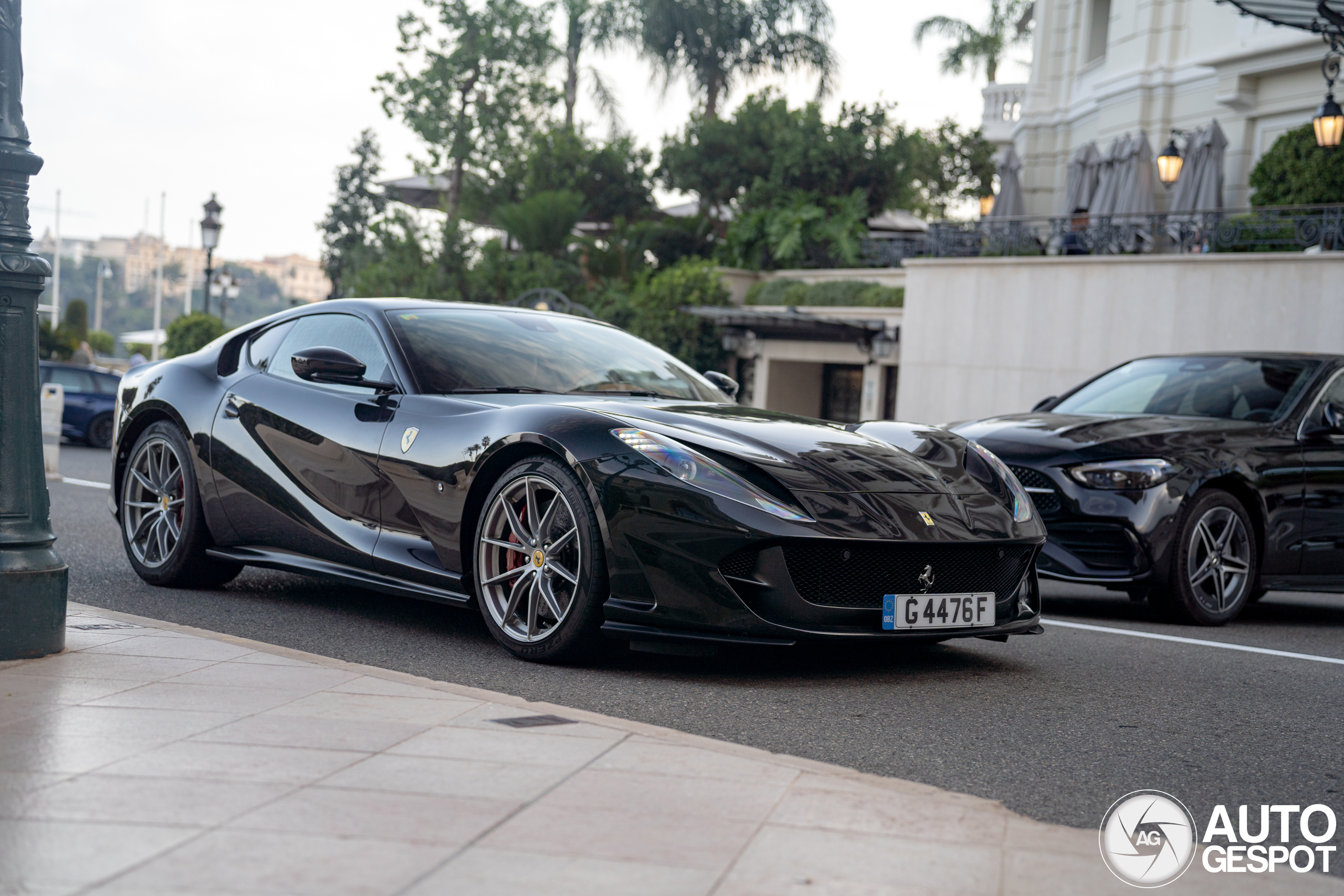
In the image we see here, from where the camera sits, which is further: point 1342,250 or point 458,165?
point 458,165

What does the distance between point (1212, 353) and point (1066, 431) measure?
1639 millimetres

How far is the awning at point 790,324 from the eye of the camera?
2434cm

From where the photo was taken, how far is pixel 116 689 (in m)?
3.85

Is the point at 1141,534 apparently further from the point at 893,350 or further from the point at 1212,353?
the point at 893,350

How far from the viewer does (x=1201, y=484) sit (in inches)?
267

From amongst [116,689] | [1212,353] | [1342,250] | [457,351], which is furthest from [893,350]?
[116,689]

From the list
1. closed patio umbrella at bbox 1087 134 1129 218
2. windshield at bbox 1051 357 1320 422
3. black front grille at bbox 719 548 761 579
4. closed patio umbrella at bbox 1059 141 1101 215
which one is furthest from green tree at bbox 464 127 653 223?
black front grille at bbox 719 548 761 579

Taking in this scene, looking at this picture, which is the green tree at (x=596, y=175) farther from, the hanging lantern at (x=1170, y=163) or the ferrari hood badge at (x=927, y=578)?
the ferrari hood badge at (x=927, y=578)

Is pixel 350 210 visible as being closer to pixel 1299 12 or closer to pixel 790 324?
pixel 790 324

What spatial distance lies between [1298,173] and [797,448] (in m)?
16.0

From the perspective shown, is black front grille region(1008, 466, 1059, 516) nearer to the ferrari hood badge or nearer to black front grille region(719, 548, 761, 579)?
the ferrari hood badge

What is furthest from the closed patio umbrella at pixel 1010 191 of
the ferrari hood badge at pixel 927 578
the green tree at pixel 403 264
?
the ferrari hood badge at pixel 927 578

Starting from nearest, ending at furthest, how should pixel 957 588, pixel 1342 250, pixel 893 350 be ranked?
pixel 957 588 < pixel 1342 250 < pixel 893 350

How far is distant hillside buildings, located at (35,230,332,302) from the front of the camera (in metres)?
153
